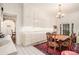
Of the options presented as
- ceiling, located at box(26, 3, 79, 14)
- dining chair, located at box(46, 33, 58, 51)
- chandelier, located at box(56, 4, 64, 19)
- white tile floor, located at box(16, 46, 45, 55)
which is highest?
ceiling, located at box(26, 3, 79, 14)

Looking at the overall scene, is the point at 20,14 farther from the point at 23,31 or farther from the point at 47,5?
the point at 47,5

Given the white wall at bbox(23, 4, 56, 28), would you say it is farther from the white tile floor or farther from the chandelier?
the white tile floor

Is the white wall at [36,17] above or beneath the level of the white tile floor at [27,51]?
above

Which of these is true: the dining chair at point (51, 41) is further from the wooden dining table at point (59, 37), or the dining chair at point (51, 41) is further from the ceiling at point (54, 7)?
the ceiling at point (54, 7)

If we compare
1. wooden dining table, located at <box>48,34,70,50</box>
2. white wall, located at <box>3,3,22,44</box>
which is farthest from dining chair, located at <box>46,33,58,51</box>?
white wall, located at <box>3,3,22,44</box>

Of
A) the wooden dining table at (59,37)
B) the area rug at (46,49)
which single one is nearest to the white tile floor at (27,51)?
the area rug at (46,49)

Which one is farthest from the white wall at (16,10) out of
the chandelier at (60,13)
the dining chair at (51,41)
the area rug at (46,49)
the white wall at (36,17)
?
the chandelier at (60,13)

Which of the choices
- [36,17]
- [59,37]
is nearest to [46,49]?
[59,37]

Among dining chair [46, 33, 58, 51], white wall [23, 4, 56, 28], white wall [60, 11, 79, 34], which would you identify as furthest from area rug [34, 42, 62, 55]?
white wall [60, 11, 79, 34]

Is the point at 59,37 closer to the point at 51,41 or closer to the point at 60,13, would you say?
the point at 51,41

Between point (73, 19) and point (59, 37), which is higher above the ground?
point (73, 19)

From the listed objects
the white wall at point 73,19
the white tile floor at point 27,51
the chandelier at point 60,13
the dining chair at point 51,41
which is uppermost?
the chandelier at point 60,13

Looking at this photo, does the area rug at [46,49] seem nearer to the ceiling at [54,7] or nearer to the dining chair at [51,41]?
the dining chair at [51,41]

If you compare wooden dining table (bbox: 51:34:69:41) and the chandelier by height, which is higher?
the chandelier
